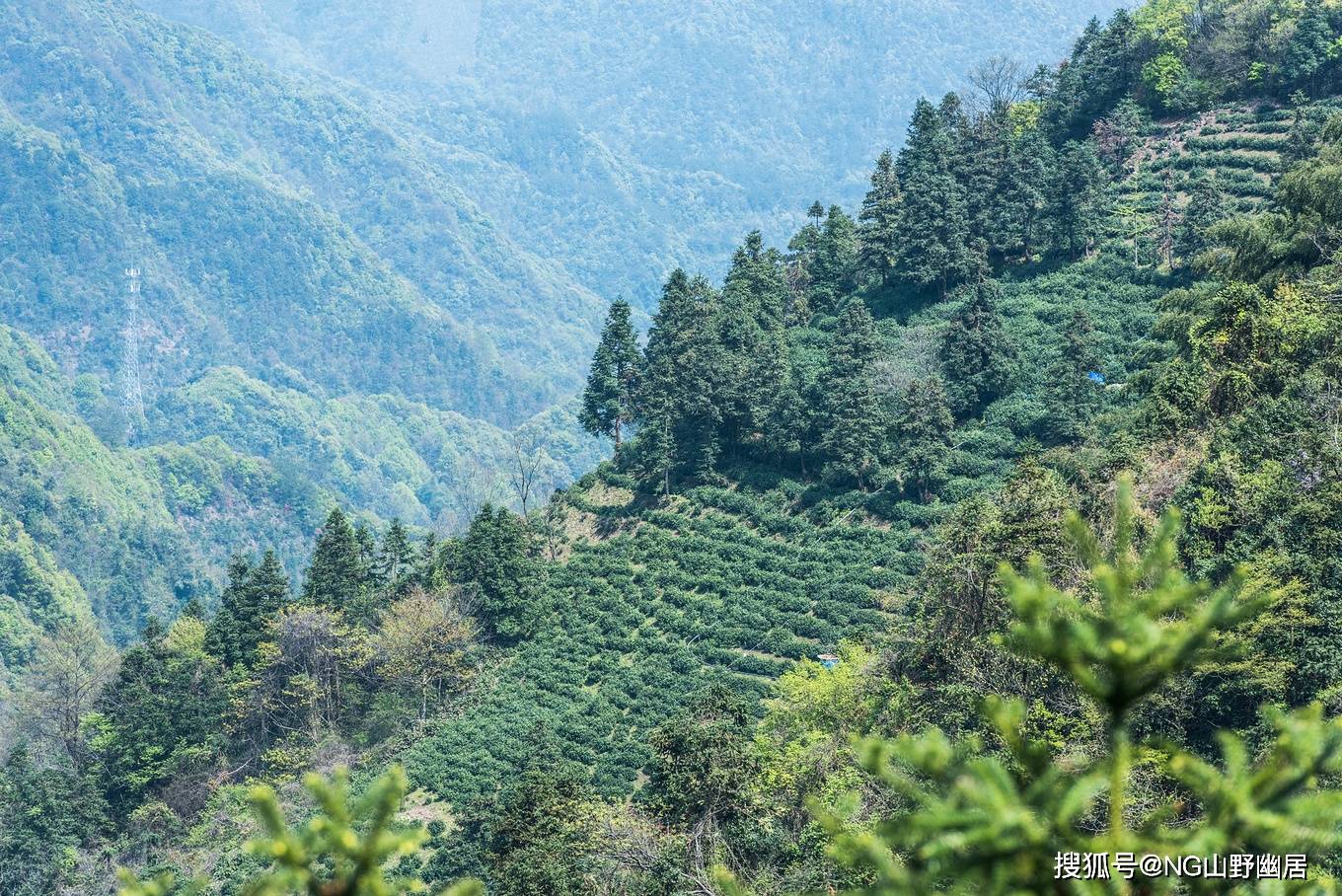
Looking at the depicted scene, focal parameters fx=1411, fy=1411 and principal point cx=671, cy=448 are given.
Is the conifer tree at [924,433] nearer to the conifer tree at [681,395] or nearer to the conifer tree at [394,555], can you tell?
the conifer tree at [681,395]

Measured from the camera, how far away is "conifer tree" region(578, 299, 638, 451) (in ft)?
246

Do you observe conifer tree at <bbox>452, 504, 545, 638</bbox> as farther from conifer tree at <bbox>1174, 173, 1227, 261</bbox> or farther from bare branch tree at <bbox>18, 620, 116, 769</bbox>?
conifer tree at <bbox>1174, 173, 1227, 261</bbox>

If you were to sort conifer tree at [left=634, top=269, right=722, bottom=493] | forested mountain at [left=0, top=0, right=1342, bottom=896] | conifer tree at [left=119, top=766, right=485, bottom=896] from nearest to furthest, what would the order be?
conifer tree at [left=119, top=766, right=485, bottom=896]
forested mountain at [left=0, top=0, right=1342, bottom=896]
conifer tree at [left=634, top=269, right=722, bottom=493]

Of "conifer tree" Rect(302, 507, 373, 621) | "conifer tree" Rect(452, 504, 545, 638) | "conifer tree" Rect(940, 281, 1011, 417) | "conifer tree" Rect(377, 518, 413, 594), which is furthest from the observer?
"conifer tree" Rect(377, 518, 413, 594)

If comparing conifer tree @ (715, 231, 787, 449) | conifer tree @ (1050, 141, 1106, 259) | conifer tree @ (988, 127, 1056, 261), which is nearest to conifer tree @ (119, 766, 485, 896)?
conifer tree @ (715, 231, 787, 449)

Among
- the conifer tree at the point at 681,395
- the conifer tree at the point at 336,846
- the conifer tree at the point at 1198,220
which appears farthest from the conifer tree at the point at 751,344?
the conifer tree at the point at 336,846

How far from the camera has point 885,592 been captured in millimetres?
51562

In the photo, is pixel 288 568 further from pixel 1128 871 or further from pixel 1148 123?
pixel 1128 871

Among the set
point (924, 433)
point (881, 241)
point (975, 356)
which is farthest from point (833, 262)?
point (924, 433)

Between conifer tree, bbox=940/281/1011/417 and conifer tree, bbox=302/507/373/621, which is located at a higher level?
conifer tree, bbox=940/281/1011/417

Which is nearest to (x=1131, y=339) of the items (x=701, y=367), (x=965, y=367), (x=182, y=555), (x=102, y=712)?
(x=965, y=367)

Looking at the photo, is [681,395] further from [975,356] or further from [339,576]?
[339,576]

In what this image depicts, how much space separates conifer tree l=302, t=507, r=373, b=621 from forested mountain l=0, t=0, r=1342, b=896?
221 mm

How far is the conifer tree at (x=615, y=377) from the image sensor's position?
7500cm
